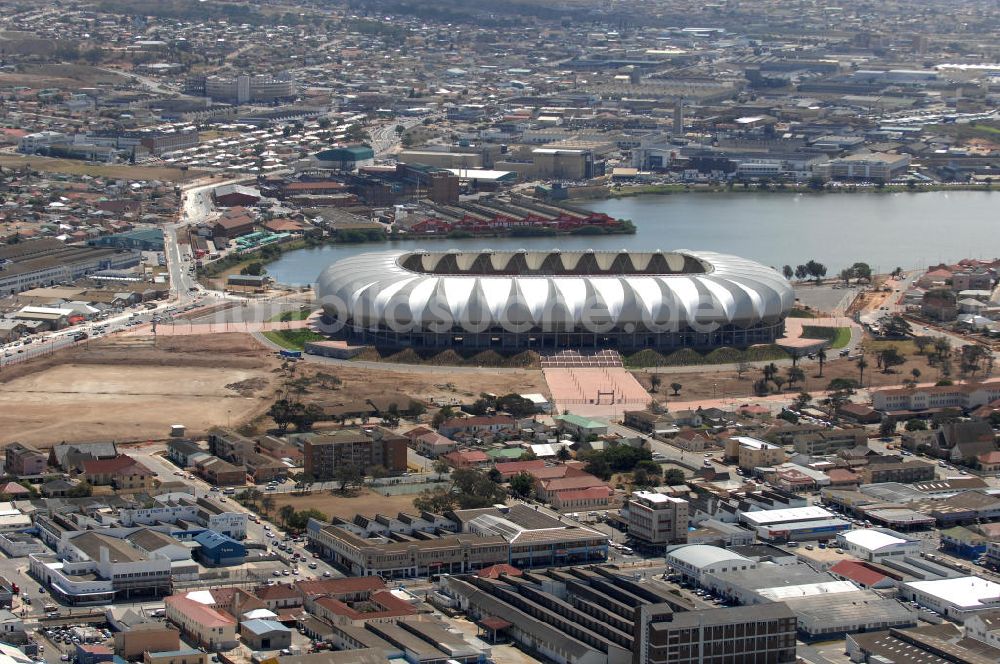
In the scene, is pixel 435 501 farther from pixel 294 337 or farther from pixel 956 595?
pixel 294 337

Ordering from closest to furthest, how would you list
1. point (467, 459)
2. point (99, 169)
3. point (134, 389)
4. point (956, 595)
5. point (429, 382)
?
point (956, 595), point (467, 459), point (134, 389), point (429, 382), point (99, 169)

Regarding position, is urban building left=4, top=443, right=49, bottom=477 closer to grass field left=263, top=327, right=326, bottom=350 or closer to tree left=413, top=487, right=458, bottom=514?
tree left=413, top=487, right=458, bottom=514

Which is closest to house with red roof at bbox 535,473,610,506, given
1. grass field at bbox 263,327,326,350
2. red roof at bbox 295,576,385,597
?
red roof at bbox 295,576,385,597

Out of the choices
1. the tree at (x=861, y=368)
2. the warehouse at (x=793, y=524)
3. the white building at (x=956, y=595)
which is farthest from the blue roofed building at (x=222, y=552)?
the tree at (x=861, y=368)

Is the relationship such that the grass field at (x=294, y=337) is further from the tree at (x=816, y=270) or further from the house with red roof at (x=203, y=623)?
the house with red roof at (x=203, y=623)

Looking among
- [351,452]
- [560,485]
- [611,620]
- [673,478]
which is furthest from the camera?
[351,452]

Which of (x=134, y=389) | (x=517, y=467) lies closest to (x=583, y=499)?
(x=517, y=467)
